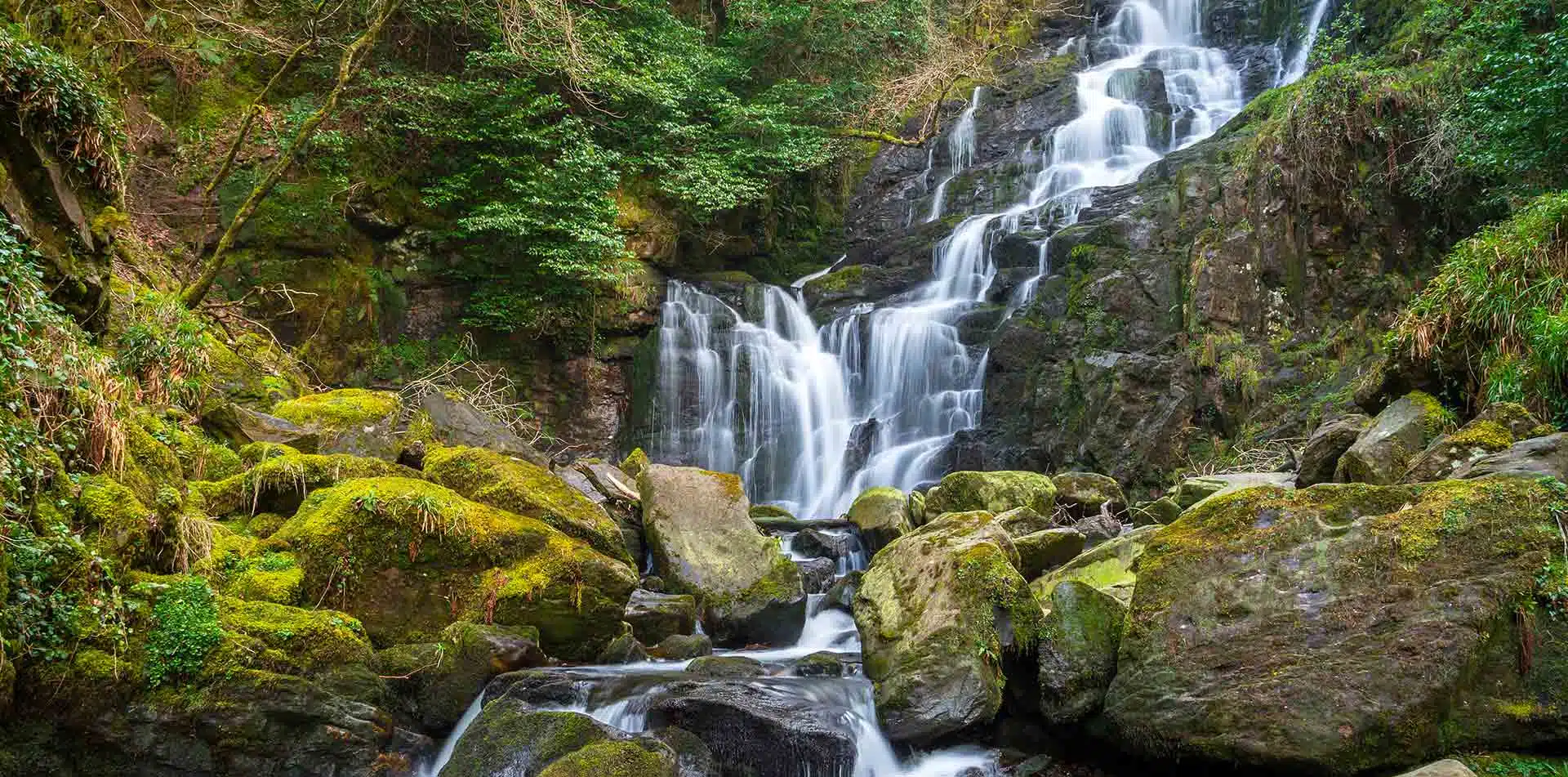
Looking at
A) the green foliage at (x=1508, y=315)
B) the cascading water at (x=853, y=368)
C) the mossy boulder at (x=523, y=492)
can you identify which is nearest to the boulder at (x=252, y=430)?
the mossy boulder at (x=523, y=492)

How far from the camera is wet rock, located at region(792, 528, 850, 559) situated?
10578 mm

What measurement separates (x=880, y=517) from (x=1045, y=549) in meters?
3.05

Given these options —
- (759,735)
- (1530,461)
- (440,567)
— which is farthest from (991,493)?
(440,567)

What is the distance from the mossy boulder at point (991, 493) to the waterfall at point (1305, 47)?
1396 cm

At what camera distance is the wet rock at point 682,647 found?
744 cm

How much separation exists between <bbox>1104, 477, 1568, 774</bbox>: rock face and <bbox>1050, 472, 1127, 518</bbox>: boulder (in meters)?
5.02

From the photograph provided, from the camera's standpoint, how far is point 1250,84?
65.5 feet

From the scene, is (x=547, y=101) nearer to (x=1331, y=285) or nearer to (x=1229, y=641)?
(x=1331, y=285)

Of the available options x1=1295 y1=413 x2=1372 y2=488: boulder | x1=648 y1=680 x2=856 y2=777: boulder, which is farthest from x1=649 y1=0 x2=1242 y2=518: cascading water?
x1=648 y1=680 x2=856 y2=777: boulder

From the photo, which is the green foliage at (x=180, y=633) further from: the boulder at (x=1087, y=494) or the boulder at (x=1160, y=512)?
the boulder at (x=1087, y=494)

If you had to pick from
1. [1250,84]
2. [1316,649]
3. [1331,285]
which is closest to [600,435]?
[1331,285]

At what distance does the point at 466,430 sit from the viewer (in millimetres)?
10164

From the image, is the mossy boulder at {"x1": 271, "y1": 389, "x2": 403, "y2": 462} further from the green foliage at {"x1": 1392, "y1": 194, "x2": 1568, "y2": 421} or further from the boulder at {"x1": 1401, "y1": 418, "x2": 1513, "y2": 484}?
the green foliage at {"x1": 1392, "y1": 194, "x2": 1568, "y2": 421}

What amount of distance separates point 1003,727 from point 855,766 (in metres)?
1.08
